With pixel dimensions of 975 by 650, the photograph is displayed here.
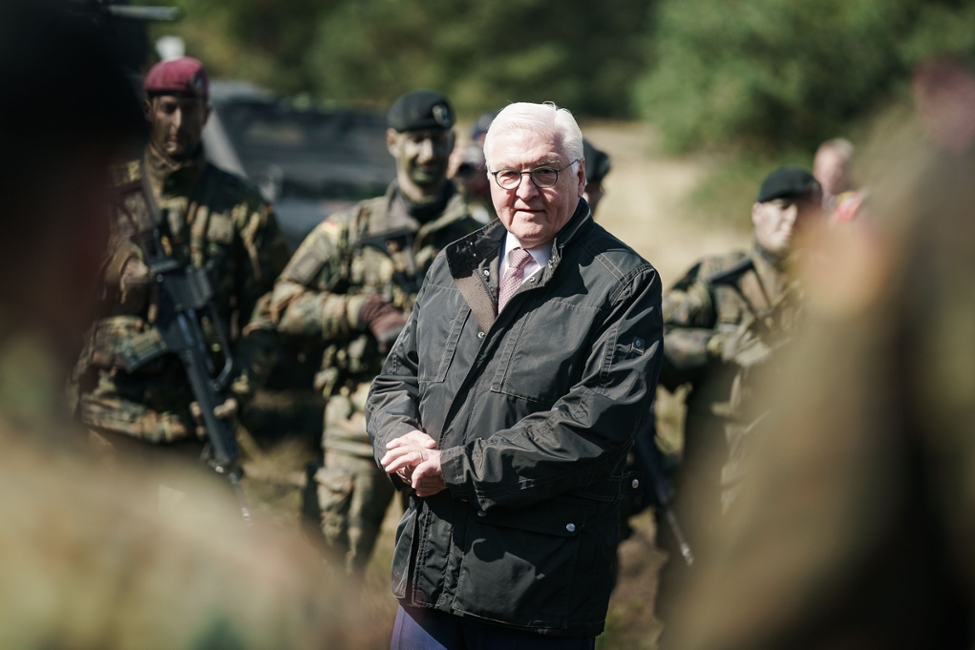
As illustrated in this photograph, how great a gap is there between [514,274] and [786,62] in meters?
21.1

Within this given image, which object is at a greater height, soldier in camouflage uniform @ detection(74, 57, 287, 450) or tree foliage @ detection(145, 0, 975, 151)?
tree foliage @ detection(145, 0, 975, 151)

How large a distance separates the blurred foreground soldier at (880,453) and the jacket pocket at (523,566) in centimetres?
174

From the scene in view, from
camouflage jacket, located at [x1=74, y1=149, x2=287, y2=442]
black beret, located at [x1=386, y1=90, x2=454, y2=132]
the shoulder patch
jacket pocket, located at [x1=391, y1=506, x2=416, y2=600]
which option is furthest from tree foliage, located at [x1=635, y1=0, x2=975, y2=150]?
jacket pocket, located at [x1=391, y1=506, x2=416, y2=600]

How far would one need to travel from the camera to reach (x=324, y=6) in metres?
39.1

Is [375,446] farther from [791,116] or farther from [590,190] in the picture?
[791,116]

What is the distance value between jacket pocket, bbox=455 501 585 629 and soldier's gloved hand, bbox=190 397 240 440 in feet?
6.78

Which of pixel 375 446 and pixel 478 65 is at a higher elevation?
pixel 478 65

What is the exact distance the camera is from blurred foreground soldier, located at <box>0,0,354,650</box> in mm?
975

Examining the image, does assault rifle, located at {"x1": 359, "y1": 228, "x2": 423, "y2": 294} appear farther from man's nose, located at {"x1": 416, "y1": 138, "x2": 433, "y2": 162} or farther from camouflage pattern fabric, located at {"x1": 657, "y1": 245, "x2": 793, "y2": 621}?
camouflage pattern fabric, located at {"x1": 657, "y1": 245, "x2": 793, "y2": 621}

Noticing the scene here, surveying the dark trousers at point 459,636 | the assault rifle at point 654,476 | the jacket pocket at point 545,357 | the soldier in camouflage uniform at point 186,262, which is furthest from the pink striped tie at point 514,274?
the soldier in camouflage uniform at point 186,262

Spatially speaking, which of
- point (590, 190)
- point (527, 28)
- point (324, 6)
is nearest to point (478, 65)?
point (527, 28)

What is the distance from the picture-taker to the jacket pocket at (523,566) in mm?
2518

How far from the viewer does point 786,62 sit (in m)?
22.2

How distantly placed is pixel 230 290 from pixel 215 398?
1.64 ft
